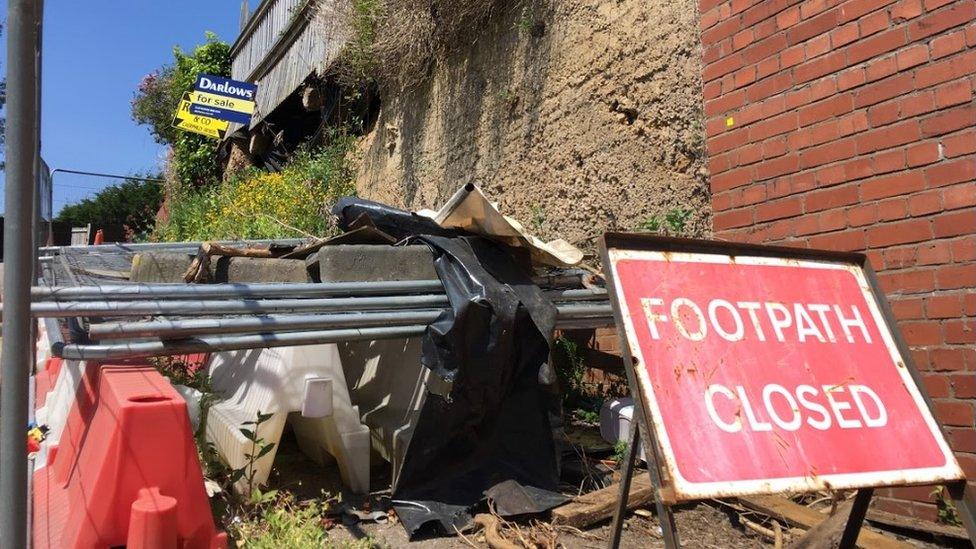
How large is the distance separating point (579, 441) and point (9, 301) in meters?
3.03

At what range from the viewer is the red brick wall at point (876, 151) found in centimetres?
248

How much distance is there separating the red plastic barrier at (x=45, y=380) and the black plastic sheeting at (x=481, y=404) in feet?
7.87

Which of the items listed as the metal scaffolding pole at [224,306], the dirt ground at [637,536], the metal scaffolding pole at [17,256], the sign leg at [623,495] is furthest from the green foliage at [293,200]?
the metal scaffolding pole at [17,256]

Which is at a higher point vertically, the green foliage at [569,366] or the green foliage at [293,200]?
the green foliage at [293,200]

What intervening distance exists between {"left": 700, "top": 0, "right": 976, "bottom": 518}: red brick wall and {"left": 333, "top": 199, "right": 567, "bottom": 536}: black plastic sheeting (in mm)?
1325

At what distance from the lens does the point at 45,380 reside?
4.11 meters

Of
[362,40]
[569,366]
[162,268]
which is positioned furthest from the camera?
[362,40]

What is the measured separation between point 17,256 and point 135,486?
1.04m

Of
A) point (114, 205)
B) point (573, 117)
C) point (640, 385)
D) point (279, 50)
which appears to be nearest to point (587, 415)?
point (573, 117)

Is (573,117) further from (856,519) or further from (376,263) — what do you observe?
(856,519)

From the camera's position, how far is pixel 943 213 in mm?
2525

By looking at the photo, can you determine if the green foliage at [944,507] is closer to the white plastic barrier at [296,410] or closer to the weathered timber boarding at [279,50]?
the white plastic barrier at [296,410]

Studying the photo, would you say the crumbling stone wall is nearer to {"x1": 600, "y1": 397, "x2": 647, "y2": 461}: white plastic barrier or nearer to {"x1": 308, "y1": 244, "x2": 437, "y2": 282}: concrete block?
{"x1": 600, "y1": 397, "x2": 647, "y2": 461}: white plastic barrier

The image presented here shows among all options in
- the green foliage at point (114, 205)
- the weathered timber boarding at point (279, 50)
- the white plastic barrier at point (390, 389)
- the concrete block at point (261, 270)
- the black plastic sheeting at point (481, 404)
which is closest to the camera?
the black plastic sheeting at point (481, 404)
